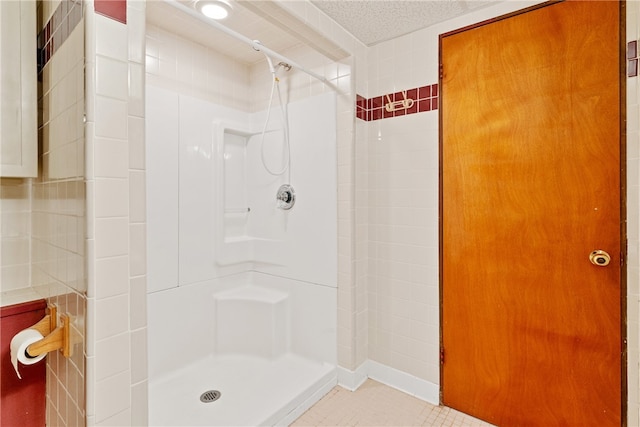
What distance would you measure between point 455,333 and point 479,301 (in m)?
0.23

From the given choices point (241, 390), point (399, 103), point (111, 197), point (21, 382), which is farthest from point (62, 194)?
point (399, 103)

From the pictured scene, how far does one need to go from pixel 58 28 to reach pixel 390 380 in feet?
7.51

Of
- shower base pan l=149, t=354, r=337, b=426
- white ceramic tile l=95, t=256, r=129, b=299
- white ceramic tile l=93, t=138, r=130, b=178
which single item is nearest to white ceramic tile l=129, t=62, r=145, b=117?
white ceramic tile l=93, t=138, r=130, b=178

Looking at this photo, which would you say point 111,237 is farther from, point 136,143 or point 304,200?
point 304,200

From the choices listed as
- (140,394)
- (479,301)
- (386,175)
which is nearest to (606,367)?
(479,301)

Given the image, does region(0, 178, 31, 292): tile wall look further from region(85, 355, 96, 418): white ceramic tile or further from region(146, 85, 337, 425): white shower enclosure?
region(85, 355, 96, 418): white ceramic tile

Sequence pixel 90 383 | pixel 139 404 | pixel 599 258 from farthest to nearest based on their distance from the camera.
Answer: pixel 599 258, pixel 139 404, pixel 90 383

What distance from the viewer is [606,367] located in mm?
1382

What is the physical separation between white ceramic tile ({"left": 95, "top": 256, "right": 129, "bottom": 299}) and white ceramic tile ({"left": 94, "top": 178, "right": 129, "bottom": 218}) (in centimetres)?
13

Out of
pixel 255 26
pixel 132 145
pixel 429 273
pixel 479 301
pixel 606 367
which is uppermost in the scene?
pixel 255 26

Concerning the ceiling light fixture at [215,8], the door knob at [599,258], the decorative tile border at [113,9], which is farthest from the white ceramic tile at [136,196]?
the door knob at [599,258]

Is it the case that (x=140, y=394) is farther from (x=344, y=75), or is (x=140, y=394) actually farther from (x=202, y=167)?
(x=344, y=75)

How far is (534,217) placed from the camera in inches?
60.1

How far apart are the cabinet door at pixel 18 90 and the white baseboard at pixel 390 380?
1.85m
